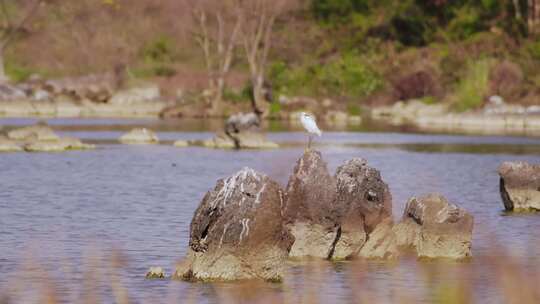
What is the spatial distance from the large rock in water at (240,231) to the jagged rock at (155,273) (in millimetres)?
715

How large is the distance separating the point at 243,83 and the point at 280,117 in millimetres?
7598

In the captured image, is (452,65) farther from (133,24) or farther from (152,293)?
(152,293)

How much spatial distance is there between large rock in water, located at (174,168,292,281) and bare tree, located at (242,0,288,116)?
65.0m

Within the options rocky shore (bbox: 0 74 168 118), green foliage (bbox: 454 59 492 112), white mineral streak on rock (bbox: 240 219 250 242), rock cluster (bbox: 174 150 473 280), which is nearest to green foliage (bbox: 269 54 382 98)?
rocky shore (bbox: 0 74 168 118)

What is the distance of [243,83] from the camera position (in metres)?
91.9

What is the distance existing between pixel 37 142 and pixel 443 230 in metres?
31.3

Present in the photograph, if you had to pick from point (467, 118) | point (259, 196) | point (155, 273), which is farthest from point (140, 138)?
point (259, 196)

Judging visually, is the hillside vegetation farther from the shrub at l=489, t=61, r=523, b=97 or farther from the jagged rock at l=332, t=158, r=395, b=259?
the jagged rock at l=332, t=158, r=395, b=259

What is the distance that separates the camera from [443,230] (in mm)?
23797

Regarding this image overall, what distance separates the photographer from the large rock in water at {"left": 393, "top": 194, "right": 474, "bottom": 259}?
23.6 m

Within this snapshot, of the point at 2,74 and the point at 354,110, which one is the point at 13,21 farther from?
the point at 354,110

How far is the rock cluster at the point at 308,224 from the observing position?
19.9 metres

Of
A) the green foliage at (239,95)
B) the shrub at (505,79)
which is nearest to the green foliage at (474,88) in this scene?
the shrub at (505,79)

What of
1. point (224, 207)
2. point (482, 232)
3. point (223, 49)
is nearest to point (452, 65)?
point (223, 49)
